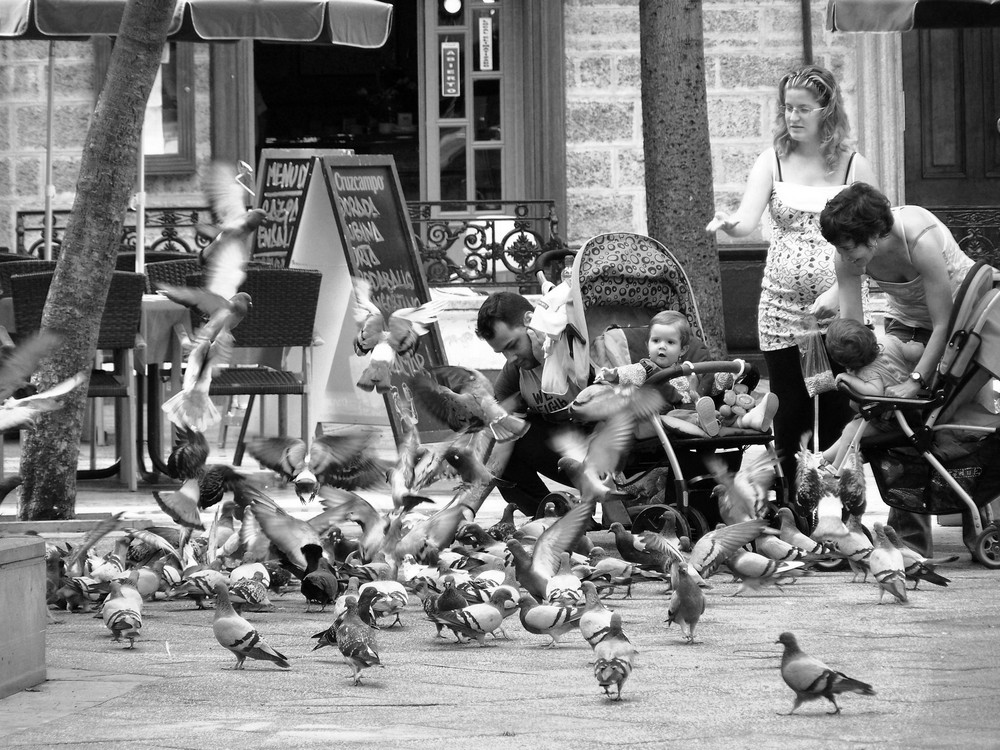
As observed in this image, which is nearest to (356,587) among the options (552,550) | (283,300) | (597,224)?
(552,550)

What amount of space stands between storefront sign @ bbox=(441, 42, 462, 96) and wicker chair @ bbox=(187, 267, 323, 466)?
5255 millimetres

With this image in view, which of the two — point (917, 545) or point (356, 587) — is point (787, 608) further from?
point (356, 587)

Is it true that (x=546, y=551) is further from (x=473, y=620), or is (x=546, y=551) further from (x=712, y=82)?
(x=712, y=82)

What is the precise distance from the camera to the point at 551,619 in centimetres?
491

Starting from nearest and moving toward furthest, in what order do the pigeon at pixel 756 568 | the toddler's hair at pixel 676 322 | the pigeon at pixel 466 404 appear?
the pigeon at pixel 756 568
the pigeon at pixel 466 404
the toddler's hair at pixel 676 322

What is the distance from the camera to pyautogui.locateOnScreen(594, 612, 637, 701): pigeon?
158 inches

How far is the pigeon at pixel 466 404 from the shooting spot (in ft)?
22.1

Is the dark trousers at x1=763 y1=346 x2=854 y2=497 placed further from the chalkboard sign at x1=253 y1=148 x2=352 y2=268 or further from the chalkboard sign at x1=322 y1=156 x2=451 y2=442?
the chalkboard sign at x1=253 y1=148 x2=352 y2=268

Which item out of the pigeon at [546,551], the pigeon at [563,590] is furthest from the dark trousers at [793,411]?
the pigeon at [563,590]

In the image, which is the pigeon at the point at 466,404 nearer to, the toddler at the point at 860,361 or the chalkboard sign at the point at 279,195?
the toddler at the point at 860,361

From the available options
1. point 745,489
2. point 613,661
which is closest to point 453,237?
point 745,489

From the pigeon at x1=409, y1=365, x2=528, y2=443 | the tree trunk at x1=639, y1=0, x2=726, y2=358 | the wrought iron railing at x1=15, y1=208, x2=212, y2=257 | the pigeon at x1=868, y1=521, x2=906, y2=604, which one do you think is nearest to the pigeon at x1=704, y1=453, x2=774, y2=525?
the pigeon at x1=868, y1=521, x2=906, y2=604

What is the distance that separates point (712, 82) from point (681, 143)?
4.55 m

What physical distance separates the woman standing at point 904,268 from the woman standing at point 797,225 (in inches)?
13.9
